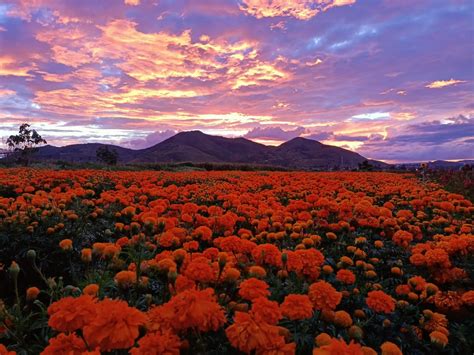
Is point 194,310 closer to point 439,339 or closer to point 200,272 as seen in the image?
point 200,272

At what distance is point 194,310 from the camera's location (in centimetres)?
138

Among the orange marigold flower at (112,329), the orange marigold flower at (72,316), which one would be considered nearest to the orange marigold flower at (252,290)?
the orange marigold flower at (112,329)

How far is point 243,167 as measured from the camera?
29.2 metres

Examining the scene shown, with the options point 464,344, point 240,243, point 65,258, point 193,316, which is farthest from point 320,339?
point 65,258

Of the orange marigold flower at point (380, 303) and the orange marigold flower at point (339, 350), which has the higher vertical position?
the orange marigold flower at point (339, 350)

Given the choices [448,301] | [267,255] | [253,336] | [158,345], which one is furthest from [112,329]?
[448,301]

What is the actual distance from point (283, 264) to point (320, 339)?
2.84 feet

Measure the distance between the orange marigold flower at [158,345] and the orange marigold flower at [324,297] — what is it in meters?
0.76

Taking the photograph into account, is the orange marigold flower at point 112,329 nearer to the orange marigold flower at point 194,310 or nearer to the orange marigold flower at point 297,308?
the orange marigold flower at point 194,310

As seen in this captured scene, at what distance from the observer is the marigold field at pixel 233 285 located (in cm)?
138

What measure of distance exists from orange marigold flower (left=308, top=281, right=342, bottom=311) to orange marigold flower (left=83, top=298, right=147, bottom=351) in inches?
34.4


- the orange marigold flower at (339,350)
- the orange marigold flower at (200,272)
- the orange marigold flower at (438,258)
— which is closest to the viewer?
the orange marigold flower at (339,350)

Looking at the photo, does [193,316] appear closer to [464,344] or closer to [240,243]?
[240,243]

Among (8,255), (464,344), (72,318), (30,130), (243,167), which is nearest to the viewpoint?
(72,318)
